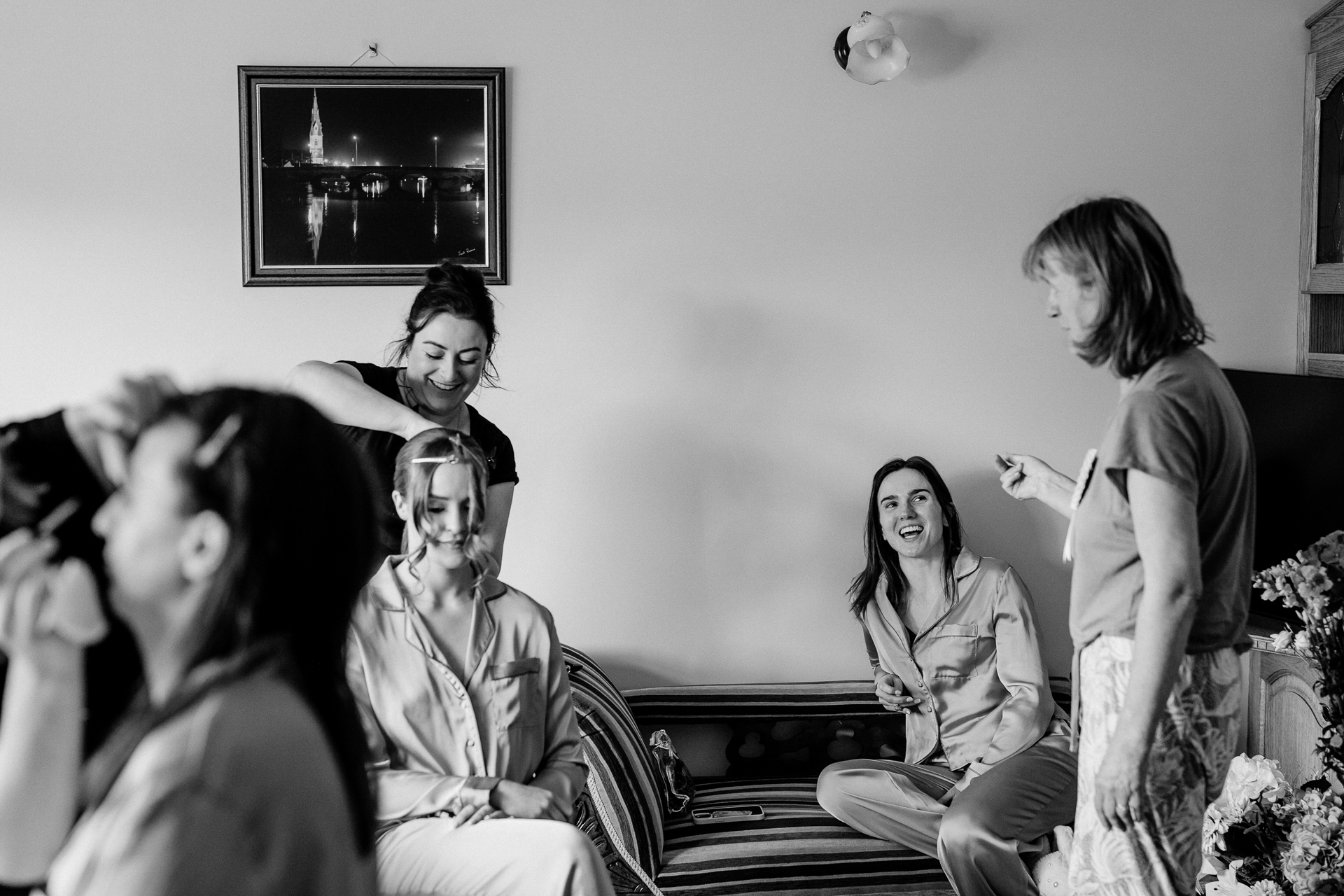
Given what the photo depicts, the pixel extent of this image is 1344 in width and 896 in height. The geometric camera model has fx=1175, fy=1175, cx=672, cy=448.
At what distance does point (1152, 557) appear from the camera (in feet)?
5.62

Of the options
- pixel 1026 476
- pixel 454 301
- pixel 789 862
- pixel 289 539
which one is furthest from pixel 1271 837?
pixel 289 539

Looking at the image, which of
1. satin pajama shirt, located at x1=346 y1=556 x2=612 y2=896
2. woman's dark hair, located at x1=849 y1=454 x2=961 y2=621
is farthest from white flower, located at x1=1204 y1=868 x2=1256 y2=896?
satin pajama shirt, located at x1=346 y1=556 x2=612 y2=896

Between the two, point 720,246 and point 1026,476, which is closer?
point 1026,476

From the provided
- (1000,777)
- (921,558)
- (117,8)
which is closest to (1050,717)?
(1000,777)

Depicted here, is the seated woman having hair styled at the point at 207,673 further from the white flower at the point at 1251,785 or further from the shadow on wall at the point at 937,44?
the shadow on wall at the point at 937,44

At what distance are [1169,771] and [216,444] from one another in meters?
1.51

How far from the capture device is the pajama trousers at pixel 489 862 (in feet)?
6.20

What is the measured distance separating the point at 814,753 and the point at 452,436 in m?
1.84

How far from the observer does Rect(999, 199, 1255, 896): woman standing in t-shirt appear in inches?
67.4

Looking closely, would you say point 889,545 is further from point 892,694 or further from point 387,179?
point 387,179

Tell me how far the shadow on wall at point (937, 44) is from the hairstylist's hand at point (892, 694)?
5.59ft

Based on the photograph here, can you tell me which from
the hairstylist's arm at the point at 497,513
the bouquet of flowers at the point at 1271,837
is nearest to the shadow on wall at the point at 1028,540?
the bouquet of flowers at the point at 1271,837

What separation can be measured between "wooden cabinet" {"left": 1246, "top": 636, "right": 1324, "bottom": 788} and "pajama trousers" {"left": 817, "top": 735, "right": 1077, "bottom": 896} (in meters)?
0.63

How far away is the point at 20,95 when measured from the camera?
3154 millimetres
